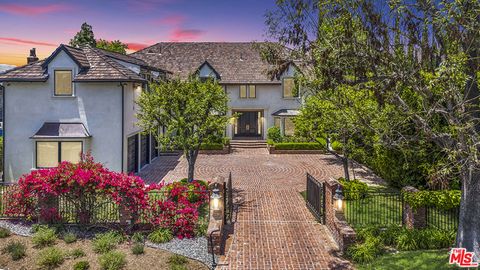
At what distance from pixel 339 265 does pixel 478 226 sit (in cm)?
441

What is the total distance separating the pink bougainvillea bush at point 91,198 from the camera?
42.6 ft

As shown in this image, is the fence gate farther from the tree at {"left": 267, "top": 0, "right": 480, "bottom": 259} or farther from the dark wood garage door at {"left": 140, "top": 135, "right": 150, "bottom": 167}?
the dark wood garage door at {"left": 140, "top": 135, "right": 150, "bottom": 167}

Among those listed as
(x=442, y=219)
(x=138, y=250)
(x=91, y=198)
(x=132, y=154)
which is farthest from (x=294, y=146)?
(x=138, y=250)

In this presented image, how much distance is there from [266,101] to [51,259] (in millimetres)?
30655

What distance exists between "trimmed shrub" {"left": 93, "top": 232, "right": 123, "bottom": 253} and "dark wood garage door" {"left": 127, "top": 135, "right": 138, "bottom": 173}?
34.0 ft

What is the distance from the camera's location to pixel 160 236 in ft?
42.1

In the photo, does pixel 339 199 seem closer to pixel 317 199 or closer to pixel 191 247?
pixel 317 199

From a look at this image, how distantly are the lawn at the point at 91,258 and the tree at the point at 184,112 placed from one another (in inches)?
265

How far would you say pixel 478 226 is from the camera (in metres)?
10.9

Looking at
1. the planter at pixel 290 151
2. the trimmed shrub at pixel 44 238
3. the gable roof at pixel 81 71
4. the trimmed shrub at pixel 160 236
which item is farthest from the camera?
the planter at pixel 290 151

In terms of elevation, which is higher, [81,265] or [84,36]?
[84,36]

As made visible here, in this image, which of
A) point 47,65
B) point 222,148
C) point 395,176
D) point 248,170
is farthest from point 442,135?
point 222,148

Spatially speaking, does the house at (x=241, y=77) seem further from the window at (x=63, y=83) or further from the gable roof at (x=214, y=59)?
the window at (x=63, y=83)

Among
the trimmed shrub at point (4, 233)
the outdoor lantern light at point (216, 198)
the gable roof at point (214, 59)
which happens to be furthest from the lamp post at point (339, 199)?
the gable roof at point (214, 59)
